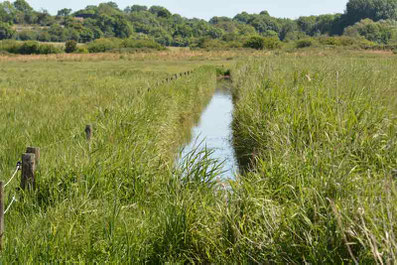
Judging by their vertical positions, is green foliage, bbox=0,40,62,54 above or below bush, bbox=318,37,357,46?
A: below

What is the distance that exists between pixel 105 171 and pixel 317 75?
22.4 feet

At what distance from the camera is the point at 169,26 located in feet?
504

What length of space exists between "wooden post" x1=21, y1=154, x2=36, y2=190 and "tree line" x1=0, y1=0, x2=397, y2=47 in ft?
361

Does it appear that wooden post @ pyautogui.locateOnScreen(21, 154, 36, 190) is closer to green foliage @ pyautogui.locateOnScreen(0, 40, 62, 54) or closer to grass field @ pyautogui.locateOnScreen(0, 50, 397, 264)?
grass field @ pyautogui.locateOnScreen(0, 50, 397, 264)

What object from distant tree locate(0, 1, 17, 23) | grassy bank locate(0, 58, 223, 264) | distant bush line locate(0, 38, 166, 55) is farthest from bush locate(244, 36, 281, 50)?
distant tree locate(0, 1, 17, 23)

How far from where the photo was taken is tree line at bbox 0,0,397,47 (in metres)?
118

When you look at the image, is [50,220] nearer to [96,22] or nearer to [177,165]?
[177,165]

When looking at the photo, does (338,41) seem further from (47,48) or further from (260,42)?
(47,48)

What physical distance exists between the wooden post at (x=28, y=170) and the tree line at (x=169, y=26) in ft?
361

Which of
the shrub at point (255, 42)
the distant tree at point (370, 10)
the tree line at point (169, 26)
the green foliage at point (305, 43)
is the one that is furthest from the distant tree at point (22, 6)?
the green foliage at point (305, 43)

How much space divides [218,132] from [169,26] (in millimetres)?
141903

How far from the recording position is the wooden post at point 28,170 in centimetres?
568

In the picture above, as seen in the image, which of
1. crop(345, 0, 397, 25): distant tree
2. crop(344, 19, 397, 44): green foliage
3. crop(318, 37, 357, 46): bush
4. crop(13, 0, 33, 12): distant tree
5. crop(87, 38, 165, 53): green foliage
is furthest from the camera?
crop(13, 0, 33, 12): distant tree

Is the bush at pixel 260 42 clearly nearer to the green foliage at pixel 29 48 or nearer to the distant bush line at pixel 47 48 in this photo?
the distant bush line at pixel 47 48
